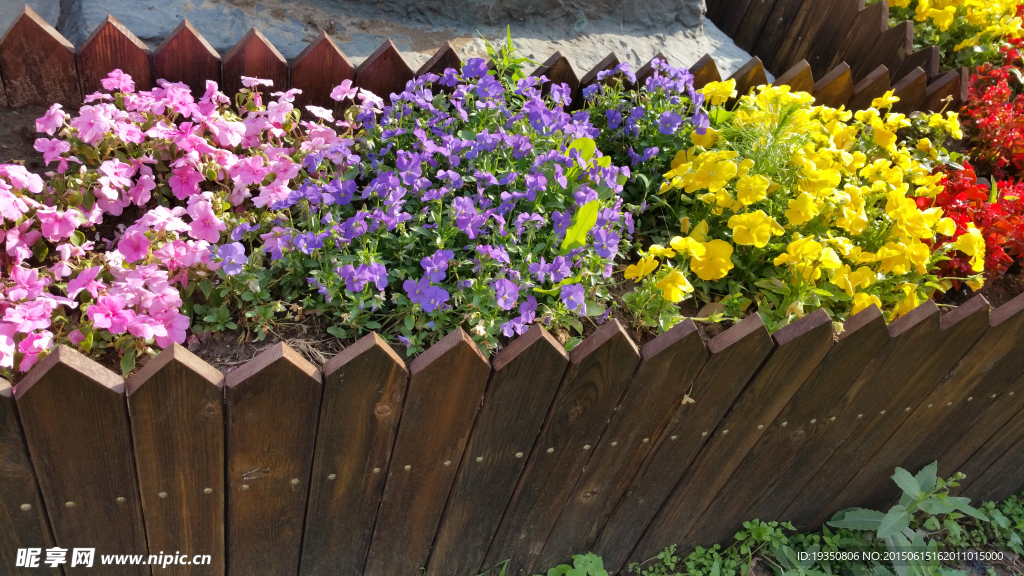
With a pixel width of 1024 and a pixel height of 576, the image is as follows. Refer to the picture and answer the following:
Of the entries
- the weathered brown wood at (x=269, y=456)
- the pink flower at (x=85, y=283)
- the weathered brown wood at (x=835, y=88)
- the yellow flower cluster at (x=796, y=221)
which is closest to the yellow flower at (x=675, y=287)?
the yellow flower cluster at (x=796, y=221)

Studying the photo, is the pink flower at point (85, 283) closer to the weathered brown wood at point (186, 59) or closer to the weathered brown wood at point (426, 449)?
the weathered brown wood at point (426, 449)

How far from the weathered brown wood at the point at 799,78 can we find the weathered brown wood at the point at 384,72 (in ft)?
4.76

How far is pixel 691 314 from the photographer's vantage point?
2078mm

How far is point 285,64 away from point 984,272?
7.90 feet

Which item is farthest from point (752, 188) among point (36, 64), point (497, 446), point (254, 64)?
point (36, 64)

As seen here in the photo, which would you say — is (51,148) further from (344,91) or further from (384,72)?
(384,72)

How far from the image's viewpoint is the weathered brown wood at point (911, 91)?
9.34 feet

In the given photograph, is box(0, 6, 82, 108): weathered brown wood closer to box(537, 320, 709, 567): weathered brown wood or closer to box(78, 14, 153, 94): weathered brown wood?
box(78, 14, 153, 94): weathered brown wood

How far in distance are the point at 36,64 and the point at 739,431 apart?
7.51 feet

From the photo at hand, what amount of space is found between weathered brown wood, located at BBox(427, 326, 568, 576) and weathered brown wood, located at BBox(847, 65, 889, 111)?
2.04 m

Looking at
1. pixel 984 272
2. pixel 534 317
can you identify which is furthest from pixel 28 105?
pixel 984 272

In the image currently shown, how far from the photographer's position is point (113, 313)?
145cm

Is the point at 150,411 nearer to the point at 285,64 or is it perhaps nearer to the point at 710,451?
the point at 285,64

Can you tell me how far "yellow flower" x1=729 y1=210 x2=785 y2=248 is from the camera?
188 cm
